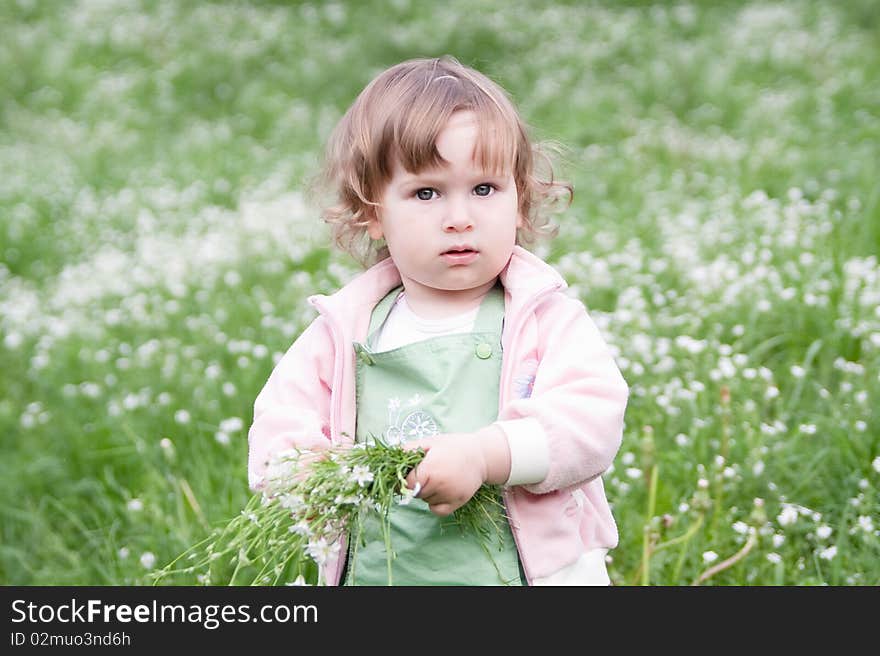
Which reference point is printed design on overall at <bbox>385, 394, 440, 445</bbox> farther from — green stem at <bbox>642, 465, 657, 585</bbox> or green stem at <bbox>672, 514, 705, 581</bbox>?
green stem at <bbox>672, 514, 705, 581</bbox>

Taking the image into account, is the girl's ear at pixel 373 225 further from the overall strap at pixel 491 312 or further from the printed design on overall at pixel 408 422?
the printed design on overall at pixel 408 422

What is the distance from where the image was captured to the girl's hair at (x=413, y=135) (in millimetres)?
2736

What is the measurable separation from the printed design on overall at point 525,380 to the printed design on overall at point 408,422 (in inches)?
8.7

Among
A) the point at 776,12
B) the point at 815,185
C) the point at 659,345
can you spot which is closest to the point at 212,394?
the point at 659,345

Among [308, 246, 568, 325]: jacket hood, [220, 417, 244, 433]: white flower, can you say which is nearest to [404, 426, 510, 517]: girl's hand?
[308, 246, 568, 325]: jacket hood

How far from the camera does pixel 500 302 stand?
9.57 ft

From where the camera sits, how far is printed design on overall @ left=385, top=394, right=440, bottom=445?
2.73 metres

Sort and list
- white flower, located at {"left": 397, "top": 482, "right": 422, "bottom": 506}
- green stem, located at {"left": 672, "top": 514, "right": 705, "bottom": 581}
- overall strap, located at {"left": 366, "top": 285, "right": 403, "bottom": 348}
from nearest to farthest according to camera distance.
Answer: white flower, located at {"left": 397, "top": 482, "right": 422, "bottom": 506}, overall strap, located at {"left": 366, "top": 285, "right": 403, "bottom": 348}, green stem, located at {"left": 672, "top": 514, "right": 705, "bottom": 581}

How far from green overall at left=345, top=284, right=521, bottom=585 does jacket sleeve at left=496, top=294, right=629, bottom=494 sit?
0.14 metres

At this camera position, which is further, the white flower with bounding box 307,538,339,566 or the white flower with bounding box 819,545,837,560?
the white flower with bounding box 819,545,837,560

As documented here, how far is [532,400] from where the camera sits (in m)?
2.58

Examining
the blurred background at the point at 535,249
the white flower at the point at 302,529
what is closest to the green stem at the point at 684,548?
the blurred background at the point at 535,249

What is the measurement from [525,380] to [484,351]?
0.13 metres

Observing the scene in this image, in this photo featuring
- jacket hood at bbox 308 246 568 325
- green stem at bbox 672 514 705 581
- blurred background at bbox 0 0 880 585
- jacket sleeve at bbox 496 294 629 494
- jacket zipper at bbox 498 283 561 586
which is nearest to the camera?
jacket sleeve at bbox 496 294 629 494
